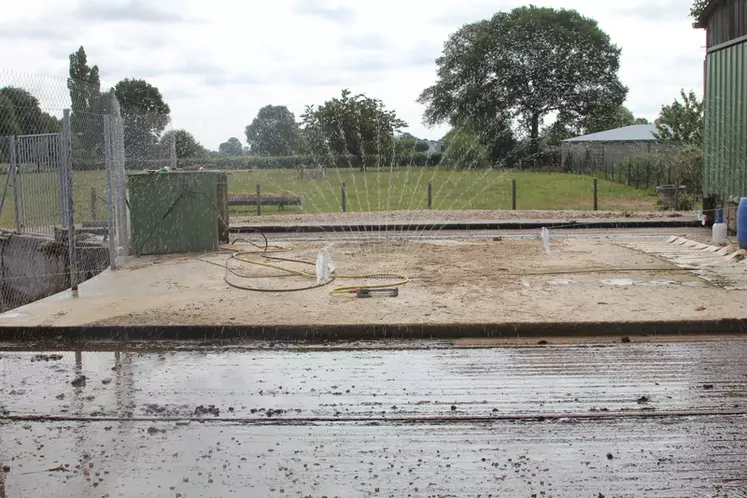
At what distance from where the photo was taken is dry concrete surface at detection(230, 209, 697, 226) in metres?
22.4

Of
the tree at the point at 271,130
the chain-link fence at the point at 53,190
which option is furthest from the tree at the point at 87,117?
the tree at the point at 271,130

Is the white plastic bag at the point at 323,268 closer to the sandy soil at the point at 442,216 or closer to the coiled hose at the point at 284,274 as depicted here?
the coiled hose at the point at 284,274

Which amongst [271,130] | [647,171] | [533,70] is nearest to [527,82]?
[533,70]

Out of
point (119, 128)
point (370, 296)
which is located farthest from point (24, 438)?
point (119, 128)

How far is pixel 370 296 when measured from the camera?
A: 423 inches

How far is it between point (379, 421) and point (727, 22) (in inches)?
605

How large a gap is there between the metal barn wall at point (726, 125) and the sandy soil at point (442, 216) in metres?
3.78

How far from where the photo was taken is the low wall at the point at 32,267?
567 inches

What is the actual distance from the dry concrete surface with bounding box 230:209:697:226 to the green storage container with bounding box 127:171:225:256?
255 inches

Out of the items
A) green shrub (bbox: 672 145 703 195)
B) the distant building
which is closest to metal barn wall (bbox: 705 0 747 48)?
green shrub (bbox: 672 145 703 195)

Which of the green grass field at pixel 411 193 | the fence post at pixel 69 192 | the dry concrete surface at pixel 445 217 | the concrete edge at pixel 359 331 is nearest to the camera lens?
the concrete edge at pixel 359 331

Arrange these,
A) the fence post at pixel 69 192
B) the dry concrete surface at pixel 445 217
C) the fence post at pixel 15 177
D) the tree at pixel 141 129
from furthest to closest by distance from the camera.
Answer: the dry concrete surface at pixel 445 217
the tree at pixel 141 129
the fence post at pixel 15 177
the fence post at pixel 69 192

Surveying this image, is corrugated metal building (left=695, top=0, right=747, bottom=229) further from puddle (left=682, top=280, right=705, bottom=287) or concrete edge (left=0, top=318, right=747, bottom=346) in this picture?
concrete edge (left=0, top=318, right=747, bottom=346)

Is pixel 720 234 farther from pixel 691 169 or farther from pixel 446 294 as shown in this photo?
pixel 691 169
